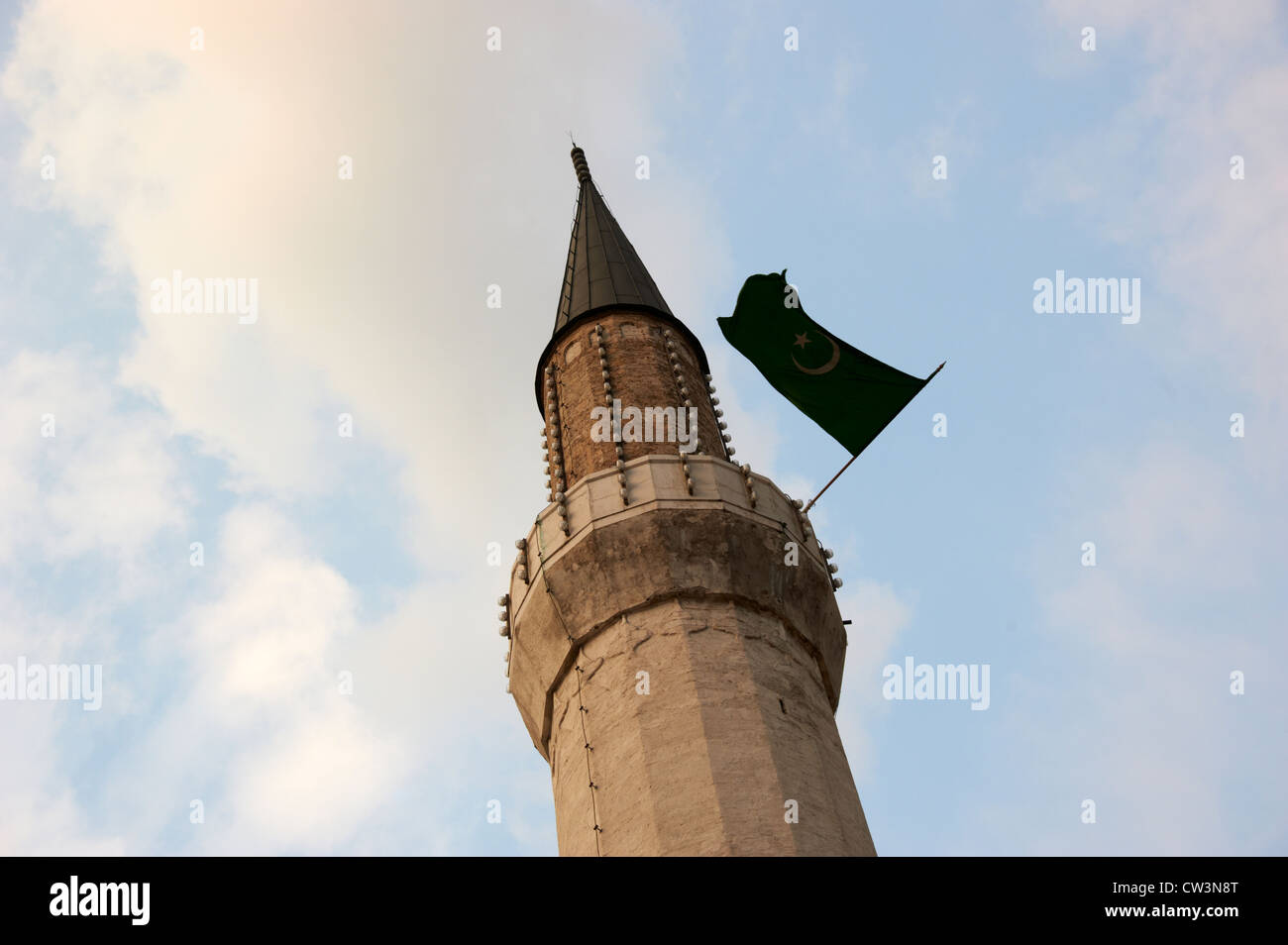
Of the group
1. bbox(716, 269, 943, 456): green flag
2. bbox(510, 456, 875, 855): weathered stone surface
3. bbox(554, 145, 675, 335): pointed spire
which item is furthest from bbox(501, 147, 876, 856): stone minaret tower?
bbox(554, 145, 675, 335): pointed spire

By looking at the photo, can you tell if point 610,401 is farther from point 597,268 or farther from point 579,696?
point 579,696

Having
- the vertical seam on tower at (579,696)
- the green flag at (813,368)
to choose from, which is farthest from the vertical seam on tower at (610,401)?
the green flag at (813,368)

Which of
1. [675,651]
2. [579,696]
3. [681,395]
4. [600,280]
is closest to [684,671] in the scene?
[675,651]

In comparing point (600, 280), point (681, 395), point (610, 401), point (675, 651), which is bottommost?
point (675, 651)

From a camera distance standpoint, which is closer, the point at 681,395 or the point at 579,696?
the point at 579,696

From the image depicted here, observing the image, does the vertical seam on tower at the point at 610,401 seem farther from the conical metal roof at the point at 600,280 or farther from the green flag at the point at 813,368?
the green flag at the point at 813,368

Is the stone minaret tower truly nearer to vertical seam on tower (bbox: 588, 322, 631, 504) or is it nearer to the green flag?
vertical seam on tower (bbox: 588, 322, 631, 504)
